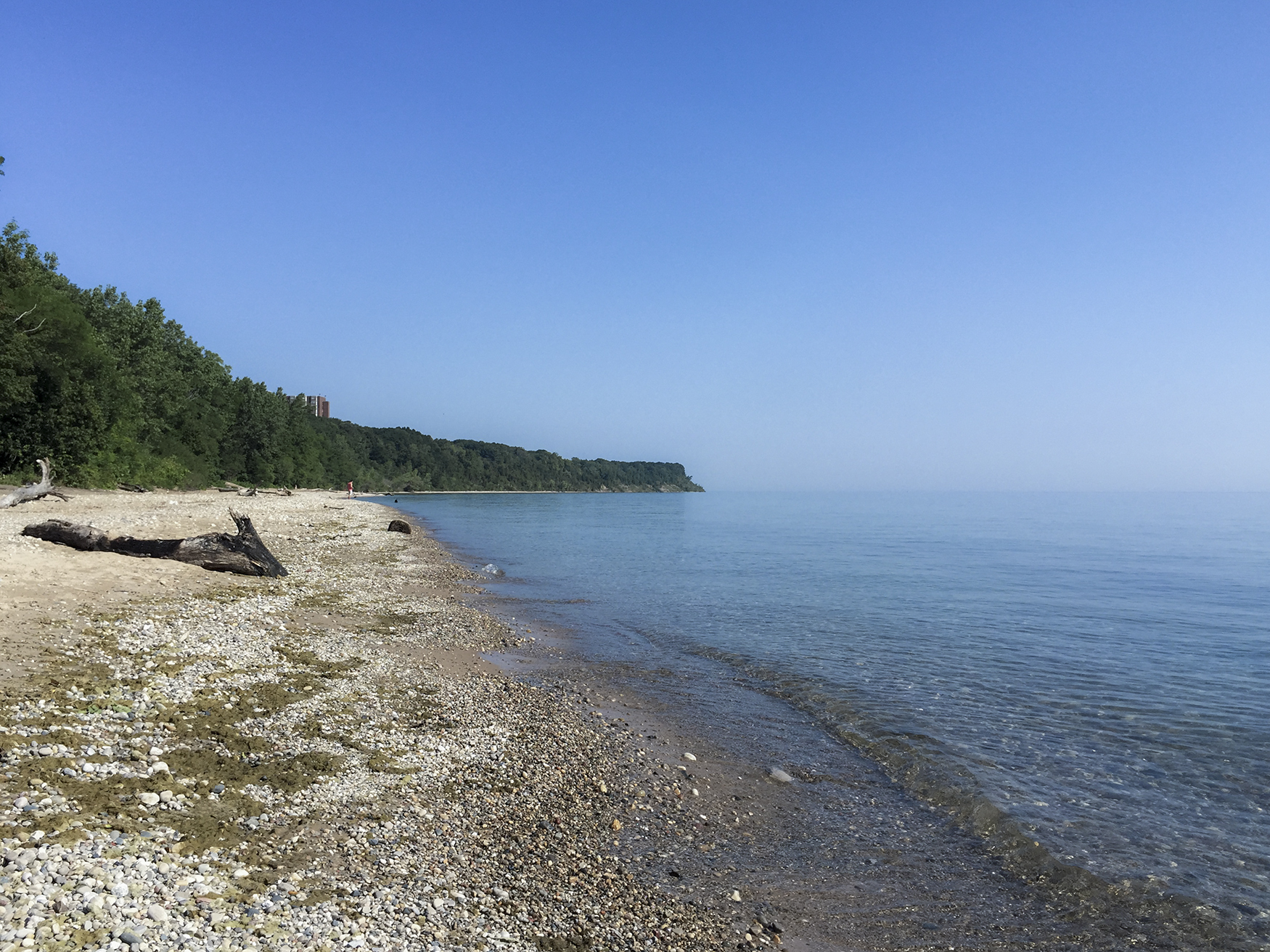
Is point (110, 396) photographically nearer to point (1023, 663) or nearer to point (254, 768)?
point (254, 768)

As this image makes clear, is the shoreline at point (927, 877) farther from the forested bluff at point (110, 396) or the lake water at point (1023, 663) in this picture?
the forested bluff at point (110, 396)

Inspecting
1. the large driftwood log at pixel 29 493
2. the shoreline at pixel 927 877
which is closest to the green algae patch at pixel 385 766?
the shoreline at pixel 927 877

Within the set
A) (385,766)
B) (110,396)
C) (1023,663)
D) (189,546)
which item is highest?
(110,396)

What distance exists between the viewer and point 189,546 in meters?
21.3

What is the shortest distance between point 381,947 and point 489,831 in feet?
8.08

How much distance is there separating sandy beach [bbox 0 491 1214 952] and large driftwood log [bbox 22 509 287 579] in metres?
5.67

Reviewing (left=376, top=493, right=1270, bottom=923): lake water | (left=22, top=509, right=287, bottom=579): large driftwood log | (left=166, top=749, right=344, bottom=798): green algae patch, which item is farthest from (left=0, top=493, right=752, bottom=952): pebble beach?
(left=376, top=493, right=1270, bottom=923): lake water

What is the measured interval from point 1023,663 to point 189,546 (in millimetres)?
24711

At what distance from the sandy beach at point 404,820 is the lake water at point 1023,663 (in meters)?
1.97

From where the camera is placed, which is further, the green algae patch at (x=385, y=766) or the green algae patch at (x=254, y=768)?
the green algae patch at (x=385, y=766)

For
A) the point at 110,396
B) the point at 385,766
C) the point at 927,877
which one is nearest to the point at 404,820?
the point at 385,766

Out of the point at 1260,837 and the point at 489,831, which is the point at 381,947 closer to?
the point at 489,831

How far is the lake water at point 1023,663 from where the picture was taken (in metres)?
9.90

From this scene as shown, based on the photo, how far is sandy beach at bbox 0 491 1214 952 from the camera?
576cm
